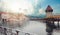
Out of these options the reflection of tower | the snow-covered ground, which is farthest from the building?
the snow-covered ground

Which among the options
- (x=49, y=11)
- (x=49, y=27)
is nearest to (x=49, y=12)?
(x=49, y=11)

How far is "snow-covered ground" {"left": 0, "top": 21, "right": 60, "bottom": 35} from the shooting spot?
4.22 feet

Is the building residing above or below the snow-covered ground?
above

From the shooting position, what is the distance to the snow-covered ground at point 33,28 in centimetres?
129

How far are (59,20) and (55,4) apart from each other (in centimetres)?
16

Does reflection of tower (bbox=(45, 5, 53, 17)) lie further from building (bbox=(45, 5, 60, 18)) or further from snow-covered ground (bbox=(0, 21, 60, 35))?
snow-covered ground (bbox=(0, 21, 60, 35))

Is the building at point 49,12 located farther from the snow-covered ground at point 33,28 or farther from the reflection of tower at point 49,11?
the snow-covered ground at point 33,28

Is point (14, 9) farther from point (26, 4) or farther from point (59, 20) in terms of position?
point (59, 20)

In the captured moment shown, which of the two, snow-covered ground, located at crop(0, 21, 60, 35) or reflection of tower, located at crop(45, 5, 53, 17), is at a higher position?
reflection of tower, located at crop(45, 5, 53, 17)

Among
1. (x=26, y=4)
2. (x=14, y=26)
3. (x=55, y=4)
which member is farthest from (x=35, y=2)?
(x=14, y=26)

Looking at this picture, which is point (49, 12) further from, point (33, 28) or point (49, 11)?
point (33, 28)

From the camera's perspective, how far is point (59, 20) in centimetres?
127

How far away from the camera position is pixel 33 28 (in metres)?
1.30

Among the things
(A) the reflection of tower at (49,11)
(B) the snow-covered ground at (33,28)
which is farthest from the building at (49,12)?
(B) the snow-covered ground at (33,28)
